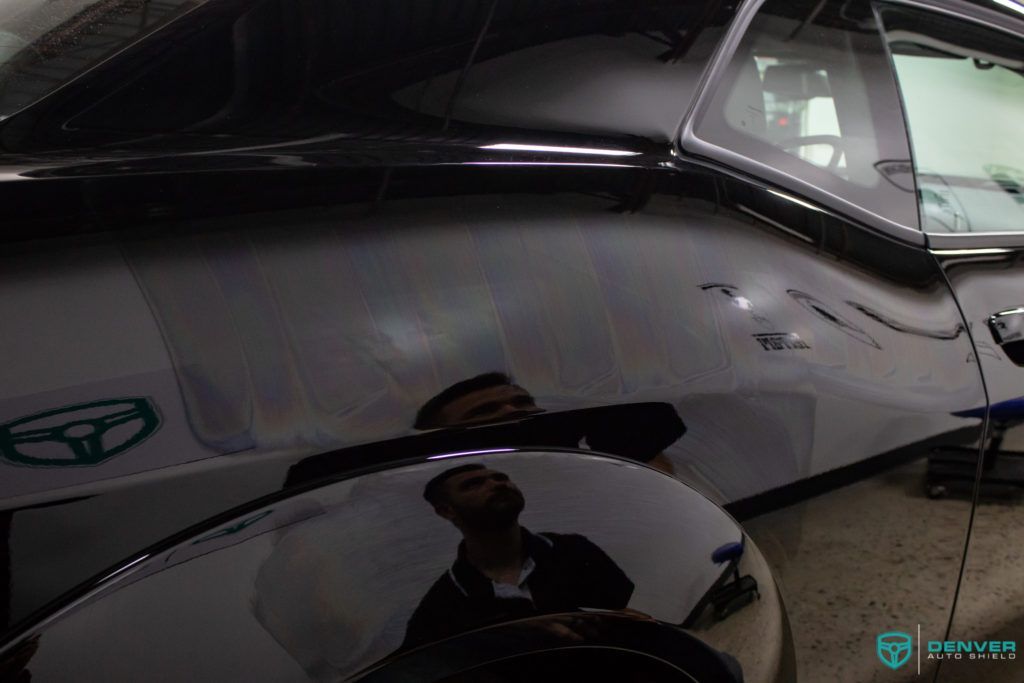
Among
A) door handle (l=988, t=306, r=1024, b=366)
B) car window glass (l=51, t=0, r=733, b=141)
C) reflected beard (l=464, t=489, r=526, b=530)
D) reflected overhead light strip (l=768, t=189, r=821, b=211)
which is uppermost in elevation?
car window glass (l=51, t=0, r=733, b=141)

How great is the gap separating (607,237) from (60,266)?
0.65 m

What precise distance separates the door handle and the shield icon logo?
1.79 feet

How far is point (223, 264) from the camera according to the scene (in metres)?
0.95

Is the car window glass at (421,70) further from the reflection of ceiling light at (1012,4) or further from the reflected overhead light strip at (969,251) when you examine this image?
the reflection of ceiling light at (1012,4)

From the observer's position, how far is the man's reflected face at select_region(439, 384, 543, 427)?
Answer: 1027 millimetres

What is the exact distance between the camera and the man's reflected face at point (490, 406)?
1.03 metres

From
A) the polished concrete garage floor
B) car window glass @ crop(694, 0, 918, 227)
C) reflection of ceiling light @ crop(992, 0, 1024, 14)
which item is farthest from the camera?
reflection of ceiling light @ crop(992, 0, 1024, 14)

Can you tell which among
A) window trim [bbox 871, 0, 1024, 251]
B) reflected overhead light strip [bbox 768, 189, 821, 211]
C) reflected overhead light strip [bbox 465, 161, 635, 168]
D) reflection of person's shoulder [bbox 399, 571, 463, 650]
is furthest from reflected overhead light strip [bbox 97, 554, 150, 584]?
window trim [bbox 871, 0, 1024, 251]

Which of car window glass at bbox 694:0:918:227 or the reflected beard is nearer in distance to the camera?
the reflected beard

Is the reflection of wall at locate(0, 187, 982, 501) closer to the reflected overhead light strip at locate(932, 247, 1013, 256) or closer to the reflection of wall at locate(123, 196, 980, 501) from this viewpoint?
the reflection of wall at locate(123, 196, 980, 501)

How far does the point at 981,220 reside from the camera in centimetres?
192

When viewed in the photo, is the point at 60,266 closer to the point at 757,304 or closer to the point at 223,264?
the point at 223,264

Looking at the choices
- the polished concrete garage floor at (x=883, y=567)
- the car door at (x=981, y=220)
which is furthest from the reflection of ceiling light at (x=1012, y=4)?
the polished concrete garage floor at (x=883, y=567)

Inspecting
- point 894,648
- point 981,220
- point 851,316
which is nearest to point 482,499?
point 851,316
